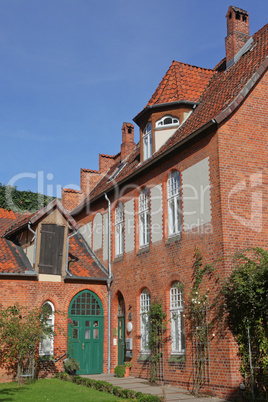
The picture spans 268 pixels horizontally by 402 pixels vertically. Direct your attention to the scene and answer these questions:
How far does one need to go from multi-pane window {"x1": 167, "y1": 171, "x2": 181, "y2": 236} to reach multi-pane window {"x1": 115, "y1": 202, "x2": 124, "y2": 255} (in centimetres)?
434

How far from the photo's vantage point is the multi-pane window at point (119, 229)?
66.6 feet

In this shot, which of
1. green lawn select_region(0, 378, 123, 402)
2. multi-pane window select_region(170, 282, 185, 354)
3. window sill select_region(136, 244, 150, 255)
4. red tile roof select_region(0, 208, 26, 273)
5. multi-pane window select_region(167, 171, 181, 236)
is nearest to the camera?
green lawn select_region(0, 378, 123, 402)

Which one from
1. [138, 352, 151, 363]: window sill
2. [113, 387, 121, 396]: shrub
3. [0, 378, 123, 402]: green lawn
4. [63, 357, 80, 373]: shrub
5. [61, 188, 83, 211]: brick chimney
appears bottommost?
[0, 378, 123, 402]: green lawn

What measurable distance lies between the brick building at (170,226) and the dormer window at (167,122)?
5 centimetres

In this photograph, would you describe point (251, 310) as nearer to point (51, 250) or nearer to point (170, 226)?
point (170, 226)

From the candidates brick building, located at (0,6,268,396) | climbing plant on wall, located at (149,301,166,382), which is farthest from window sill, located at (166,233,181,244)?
climbing plant on wall, located at (149,301,166,382)

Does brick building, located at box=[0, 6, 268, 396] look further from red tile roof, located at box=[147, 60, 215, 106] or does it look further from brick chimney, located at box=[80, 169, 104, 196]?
brick chimney, located at box=[80, 169, 104, 196]

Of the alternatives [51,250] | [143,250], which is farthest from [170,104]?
[51,250]

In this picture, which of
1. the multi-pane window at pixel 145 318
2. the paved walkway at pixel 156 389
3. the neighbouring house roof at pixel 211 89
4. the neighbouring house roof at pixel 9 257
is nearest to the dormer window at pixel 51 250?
the neighbouring house roof at pixel 9 257

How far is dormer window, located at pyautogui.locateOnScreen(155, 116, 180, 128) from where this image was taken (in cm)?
1806

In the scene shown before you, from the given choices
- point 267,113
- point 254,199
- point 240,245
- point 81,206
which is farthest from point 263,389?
point 81,206

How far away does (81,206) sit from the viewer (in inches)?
971

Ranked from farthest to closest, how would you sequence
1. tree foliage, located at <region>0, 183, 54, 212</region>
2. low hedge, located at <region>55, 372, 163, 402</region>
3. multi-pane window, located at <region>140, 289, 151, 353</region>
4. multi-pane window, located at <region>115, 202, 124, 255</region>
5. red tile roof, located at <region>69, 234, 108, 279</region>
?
tree foliage, located at <region>0, 183, 54, 212</region> < multi-pane window, located at <region>115, 202, 124, 255</region> < red tile roof, located at <region>69, 234, 108, 279</region> < multi-pane window, located at <region>140, 289, 151, 353</region> < low hedge, located at <region>55, 372, 163, 402</region>

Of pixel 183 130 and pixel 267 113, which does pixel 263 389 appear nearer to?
pixel 267 113
